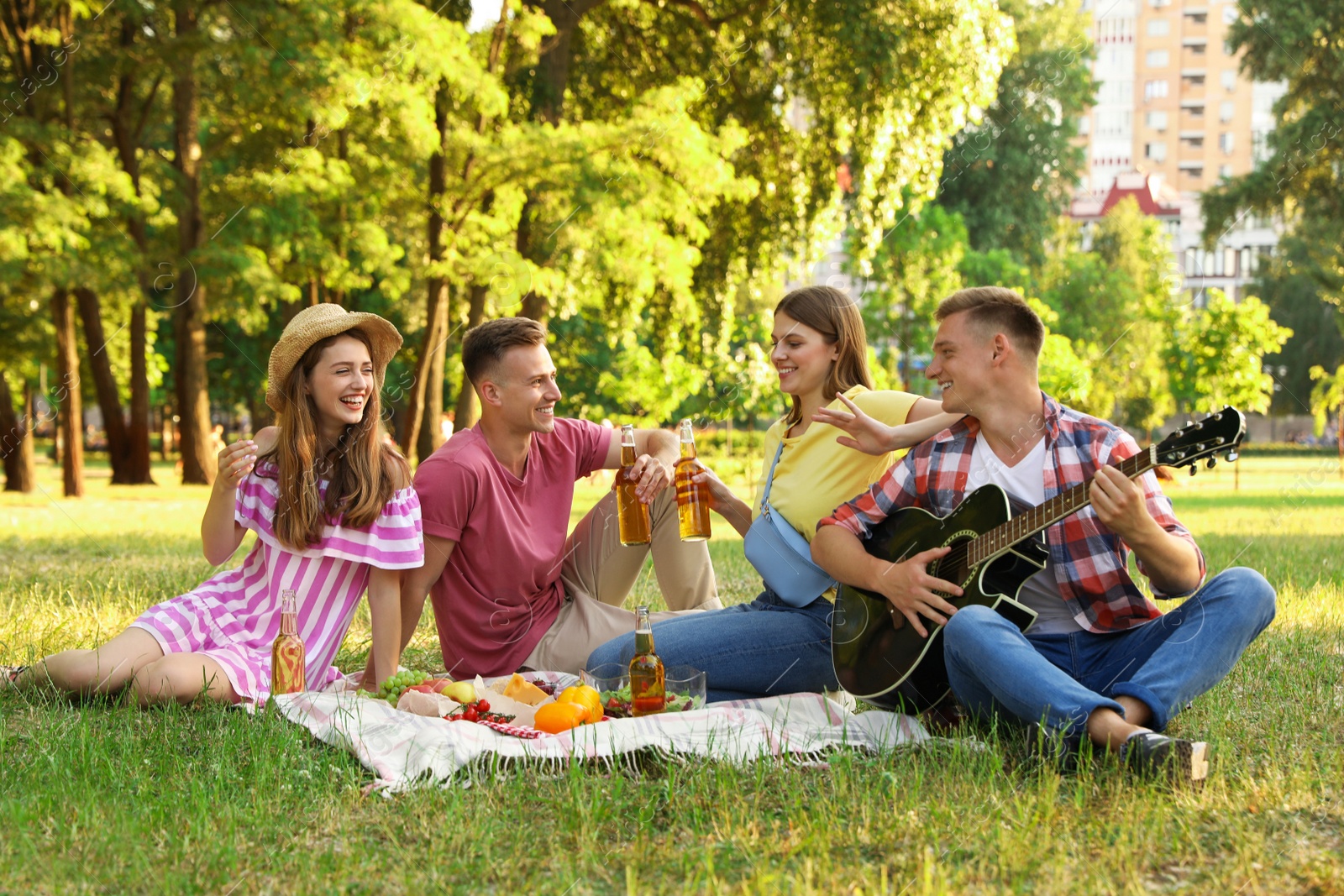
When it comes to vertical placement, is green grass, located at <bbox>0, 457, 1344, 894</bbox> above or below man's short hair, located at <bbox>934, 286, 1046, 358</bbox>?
below

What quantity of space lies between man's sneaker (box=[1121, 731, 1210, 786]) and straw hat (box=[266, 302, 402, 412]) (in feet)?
9.29

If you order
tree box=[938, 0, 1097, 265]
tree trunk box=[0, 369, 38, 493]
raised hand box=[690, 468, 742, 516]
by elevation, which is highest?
tree box=[938, 0, 1097, 265]

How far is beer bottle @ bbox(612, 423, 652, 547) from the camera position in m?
4.92

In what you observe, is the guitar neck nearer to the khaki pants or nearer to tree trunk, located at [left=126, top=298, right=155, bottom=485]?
the khaki pants

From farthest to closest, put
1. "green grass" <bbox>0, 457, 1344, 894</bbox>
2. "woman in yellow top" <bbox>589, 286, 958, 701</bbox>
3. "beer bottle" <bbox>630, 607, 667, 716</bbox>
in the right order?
"woman in yellow top" <bbox>589, 286, 958, 701</bbox>, "beer bottle" <bbox>630, 607, 667, 716</bbox>, "green grass" <bbox>0, 457, 1344, 894</bbox>

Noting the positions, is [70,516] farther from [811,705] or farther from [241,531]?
[811,705]

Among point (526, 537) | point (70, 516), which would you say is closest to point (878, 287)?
point (70, 516)

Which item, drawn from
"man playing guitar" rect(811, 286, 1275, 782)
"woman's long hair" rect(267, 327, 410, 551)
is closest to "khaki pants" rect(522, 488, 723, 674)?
"woman's long hair" rect(267, 327, 410, 551)

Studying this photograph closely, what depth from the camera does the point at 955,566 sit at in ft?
12.4

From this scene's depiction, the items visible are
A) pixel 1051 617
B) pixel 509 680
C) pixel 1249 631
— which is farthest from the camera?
pixel 509 680

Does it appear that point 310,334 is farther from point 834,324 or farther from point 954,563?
point 954,563

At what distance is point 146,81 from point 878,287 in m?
17.2

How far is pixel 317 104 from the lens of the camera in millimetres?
14172

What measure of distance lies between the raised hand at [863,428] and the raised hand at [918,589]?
458mm
